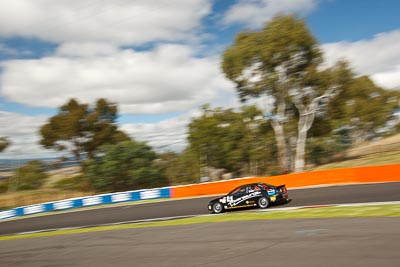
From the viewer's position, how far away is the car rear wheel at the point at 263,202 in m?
16.8

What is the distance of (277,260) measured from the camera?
7.59 metres

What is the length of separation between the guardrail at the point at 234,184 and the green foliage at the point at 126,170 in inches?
359

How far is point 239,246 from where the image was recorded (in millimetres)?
9445

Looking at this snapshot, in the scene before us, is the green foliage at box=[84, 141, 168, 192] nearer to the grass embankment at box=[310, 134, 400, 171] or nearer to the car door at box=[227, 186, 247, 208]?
the grass embankment at box=[310, 134, 400, 171]

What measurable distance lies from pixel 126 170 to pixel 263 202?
28090mm

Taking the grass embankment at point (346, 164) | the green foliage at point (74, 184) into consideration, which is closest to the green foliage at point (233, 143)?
the grass embankment at point (346, 164)

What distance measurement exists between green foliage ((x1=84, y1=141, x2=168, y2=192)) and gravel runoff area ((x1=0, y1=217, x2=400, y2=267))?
2775 centimetres

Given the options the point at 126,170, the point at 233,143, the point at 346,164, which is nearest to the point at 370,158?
the point at 346,164

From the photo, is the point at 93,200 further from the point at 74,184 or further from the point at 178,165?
Result: the point at 74,184

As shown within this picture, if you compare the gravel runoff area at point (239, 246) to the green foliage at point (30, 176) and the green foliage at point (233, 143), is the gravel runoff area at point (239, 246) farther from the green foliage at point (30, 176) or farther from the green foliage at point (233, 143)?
the green foliage at point (30, 176)

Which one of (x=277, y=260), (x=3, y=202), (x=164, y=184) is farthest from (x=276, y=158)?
(x=277, y=260)

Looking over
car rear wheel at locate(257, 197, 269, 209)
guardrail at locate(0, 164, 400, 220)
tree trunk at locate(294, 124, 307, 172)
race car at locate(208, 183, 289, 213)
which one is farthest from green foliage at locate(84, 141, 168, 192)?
car rear wheel at locate(257, 197, 269, 209)

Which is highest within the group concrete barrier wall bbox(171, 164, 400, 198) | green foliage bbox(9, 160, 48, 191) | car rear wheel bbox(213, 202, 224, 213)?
green foliage bbox(9, 160, 48, 191)

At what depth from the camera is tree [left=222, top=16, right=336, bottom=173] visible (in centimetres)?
3897
